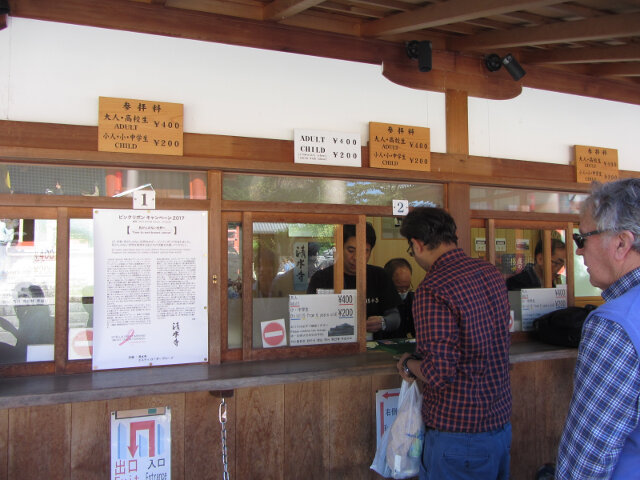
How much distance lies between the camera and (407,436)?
2.33m

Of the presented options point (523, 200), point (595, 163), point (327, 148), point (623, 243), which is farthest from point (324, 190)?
point (595, 163)

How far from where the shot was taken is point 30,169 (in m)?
2.44

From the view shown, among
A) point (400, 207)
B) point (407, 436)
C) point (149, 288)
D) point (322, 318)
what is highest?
point (400, 207)

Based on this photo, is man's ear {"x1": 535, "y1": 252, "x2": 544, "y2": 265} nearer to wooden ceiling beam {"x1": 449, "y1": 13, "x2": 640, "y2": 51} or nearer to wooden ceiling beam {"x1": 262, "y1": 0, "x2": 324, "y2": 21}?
wooden ceiling beam {"x1": 449, "y1": 13, "x2": 640, "y2": 51}

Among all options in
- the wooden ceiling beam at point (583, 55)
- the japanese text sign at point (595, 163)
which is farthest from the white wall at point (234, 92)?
the wooden ceiling beam at point (583, 55)

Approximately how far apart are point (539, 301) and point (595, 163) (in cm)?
122

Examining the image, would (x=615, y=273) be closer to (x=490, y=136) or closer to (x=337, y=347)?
(x=337, y=347)

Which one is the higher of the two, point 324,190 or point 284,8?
point 284,8

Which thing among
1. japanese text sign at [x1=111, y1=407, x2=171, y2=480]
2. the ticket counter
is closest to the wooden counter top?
the ticket counter

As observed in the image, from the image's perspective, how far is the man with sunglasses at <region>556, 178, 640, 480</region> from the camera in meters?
1.14

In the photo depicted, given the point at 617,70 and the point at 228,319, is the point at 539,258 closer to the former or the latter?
the point at 617,70

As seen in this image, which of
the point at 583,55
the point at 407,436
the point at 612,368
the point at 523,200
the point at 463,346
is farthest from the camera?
the point at 523,200

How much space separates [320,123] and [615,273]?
2021mm

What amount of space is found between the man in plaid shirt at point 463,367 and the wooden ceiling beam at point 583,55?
82.8 inches
